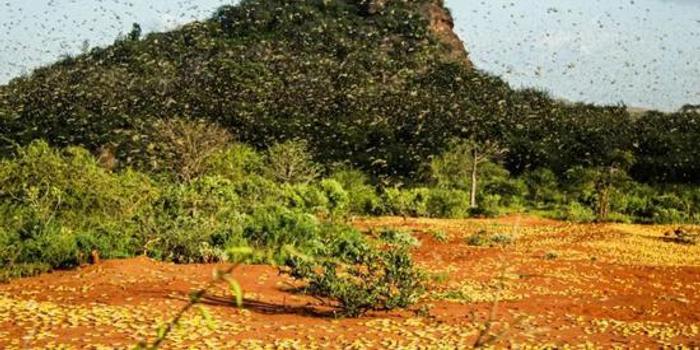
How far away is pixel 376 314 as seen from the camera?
40.3 ft

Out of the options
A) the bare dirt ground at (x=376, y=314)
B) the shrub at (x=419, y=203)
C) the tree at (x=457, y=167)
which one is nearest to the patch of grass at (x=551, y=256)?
the bare dirt ground at (x=376, y=314)

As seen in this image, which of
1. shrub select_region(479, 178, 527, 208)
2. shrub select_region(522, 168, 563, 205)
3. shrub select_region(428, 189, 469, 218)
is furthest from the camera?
shrub select_region(522, 168, 563, 205)

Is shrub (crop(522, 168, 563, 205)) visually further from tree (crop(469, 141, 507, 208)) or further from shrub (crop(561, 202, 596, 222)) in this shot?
shrub (crop(561, 202, 596, 222))

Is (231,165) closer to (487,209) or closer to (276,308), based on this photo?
(487,209)

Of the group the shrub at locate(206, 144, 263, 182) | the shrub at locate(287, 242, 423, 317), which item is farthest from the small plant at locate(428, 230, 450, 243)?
the shrub at locate(287, 242, 423, 317)

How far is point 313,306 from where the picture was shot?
12680 millimetres

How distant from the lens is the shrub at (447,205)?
41.2 meters

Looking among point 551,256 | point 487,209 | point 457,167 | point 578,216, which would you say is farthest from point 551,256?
point 457,167

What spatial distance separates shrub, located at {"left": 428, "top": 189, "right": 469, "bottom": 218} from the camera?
135ft

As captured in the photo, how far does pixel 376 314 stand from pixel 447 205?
29.9 m

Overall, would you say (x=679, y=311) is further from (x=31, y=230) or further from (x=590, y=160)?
(x=590, y=160)

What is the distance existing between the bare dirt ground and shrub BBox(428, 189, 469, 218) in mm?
20886

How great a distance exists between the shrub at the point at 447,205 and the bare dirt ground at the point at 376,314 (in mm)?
20886

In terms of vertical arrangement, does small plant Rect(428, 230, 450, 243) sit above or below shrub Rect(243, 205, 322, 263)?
below
